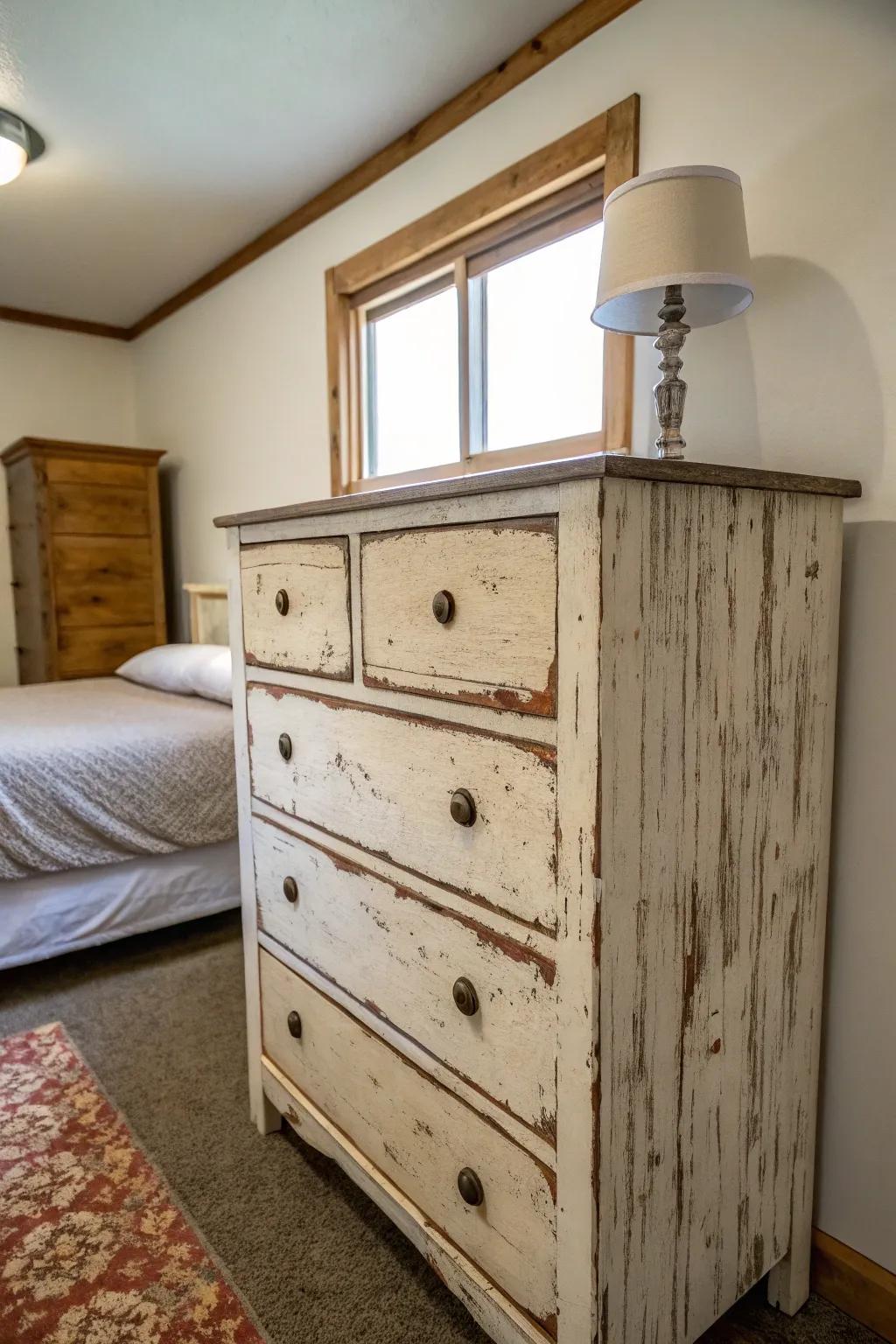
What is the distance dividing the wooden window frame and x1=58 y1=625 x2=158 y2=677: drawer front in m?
1.69

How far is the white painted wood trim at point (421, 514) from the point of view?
2.74 ft

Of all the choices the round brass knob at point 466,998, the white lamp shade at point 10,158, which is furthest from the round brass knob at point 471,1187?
the white lamp shade at point 10,158

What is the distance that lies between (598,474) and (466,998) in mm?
648

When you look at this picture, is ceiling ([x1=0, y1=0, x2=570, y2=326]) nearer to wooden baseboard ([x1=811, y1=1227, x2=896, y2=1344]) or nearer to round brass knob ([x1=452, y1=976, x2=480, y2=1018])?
round brass knob ([x1=452, y1=976, x2=480, y2=1018])

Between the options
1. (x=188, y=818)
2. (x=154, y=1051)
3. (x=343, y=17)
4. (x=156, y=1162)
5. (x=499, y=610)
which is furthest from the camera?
(x=188, y=818)

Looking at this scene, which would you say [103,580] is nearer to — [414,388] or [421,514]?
[414,388]

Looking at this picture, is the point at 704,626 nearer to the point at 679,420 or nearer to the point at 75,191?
the point at 679,420

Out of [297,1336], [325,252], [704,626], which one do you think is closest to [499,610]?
[704,626]

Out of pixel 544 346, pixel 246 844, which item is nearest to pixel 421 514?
pixel 246 844

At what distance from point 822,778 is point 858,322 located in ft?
2.16

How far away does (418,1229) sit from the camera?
1.12 m

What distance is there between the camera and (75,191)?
98.4 inches

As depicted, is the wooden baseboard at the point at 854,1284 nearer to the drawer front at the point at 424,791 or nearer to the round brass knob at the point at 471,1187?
the round brass knob at the point at 471,1187

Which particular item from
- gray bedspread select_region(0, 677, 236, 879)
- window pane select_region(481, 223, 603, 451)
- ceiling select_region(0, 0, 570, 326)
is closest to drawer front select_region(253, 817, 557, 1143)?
gray bedspread select_region(0, 677, 236, 879)
